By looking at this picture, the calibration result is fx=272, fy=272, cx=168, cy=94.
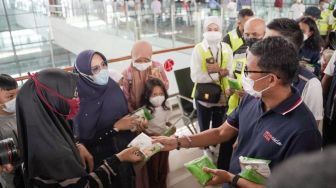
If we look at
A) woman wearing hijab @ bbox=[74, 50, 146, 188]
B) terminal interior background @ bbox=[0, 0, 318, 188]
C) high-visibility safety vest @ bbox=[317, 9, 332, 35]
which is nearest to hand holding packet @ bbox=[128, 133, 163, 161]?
woman wearing hijab @ bbox=[74, 50, 146, 188]

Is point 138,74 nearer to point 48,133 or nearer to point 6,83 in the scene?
point 6,83

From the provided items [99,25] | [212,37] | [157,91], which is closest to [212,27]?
[212,37]

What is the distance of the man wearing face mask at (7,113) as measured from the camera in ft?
5.98

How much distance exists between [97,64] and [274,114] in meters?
1.29

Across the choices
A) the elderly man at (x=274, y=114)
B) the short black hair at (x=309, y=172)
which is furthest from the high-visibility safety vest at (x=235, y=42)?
the short black hair at (x=309, y=172)

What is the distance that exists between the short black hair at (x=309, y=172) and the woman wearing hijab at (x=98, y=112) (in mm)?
1590

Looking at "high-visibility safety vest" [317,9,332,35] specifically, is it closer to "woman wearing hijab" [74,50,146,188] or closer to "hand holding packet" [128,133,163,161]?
"woman wearing hijab" [74,50,146,188]

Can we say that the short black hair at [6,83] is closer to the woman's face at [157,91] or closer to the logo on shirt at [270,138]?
the woman's face at [157,91]

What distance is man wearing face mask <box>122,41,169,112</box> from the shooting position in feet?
8.07

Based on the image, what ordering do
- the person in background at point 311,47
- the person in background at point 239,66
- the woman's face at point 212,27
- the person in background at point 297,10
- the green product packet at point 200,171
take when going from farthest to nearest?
the person in background at point 297,10
the woman's face at point 212,27
the person in background at point 311,47
the person in background at point 239,66
the green product packet at point 200,171

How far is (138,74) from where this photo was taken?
2516 millimetres

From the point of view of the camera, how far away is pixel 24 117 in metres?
1.25

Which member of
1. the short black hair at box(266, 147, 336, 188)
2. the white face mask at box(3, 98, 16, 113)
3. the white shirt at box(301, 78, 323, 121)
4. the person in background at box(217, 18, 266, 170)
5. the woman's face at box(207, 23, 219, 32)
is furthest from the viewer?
the woman's face at box(207, 23, 219, 32)

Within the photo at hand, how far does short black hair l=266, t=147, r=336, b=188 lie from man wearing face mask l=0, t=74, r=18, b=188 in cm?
181
